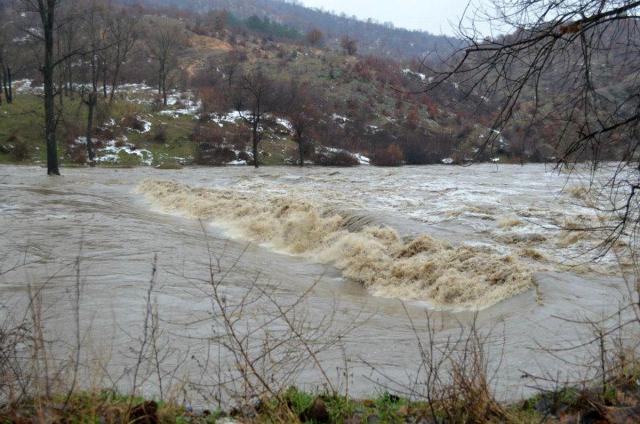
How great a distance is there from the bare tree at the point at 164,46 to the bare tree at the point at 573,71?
4881 centimetres

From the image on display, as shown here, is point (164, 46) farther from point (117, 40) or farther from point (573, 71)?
point (573, 71)

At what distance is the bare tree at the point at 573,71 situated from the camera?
14.0ft

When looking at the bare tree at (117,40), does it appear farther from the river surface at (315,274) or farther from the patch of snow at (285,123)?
the river surface at (315,274)

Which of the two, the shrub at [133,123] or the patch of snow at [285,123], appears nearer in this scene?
the shrub at [133,123]

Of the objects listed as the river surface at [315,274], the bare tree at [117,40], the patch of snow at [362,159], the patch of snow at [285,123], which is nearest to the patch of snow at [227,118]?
the patch of snow at [285,123]

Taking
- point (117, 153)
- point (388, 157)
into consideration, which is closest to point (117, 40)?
point (117, 153)

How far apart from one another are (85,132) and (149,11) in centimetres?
6383

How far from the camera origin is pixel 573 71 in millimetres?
4688

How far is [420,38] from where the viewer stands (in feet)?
568

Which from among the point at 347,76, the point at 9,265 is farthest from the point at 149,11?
the point at 9,265

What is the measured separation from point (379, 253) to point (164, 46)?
4633 cm

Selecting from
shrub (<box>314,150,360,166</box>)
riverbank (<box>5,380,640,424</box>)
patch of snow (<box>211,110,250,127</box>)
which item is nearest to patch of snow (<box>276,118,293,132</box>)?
patch of snow (<box>211,110,250,127</box>)

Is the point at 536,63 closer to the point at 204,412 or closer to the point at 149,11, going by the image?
the point at 204,412

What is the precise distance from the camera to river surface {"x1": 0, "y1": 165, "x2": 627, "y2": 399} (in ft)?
19.2
